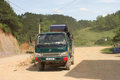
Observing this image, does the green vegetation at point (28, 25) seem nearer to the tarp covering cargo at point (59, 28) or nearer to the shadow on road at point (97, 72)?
the tarp covering cargo at point (59, 28)

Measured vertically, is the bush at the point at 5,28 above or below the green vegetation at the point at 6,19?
below

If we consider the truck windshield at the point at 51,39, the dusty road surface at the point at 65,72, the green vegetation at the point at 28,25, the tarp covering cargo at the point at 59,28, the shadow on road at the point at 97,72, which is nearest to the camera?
the dusty road surface at the point at 65,72

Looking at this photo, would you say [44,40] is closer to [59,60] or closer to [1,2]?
[59,60]

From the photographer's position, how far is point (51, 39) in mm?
12742

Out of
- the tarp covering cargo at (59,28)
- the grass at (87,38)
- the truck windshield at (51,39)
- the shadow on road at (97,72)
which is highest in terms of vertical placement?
the grass at (87,38)

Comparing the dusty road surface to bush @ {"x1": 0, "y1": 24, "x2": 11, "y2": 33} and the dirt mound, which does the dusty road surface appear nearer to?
the dirt mound

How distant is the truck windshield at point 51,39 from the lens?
41.0ft

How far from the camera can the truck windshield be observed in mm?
12508

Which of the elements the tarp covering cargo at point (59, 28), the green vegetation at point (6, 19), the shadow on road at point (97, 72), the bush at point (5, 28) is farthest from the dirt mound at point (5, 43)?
the shadow on road at point (97, 72)

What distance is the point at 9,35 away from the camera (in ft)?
147

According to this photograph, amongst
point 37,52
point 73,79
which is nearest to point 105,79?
point 73,79

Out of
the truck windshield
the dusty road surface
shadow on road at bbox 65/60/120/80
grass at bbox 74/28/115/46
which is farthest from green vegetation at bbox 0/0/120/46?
shadow on road at bbox 65/60/120/80

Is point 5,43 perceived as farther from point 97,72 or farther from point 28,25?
point 28,25

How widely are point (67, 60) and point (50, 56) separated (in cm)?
107
